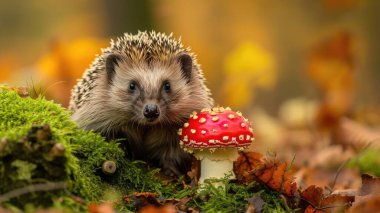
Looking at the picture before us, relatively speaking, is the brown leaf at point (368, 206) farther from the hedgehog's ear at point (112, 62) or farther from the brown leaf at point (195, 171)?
the hedgehog's ear at point (112, 62)

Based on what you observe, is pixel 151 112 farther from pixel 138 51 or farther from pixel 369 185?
pixel 369 185

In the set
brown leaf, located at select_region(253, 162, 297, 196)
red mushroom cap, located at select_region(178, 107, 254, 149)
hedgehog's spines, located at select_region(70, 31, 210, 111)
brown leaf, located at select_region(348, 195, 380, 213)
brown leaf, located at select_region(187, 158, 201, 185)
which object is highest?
hedgehog's spines, located at select_region(70, 31, 210, 111)

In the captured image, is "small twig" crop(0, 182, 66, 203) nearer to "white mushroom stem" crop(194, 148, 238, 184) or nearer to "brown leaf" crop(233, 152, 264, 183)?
"white mushroom stem" crop(194, 148, 238, 184)

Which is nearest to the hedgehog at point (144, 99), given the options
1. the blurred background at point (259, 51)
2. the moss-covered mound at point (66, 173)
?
the moss-covered mound at point (66, 173)

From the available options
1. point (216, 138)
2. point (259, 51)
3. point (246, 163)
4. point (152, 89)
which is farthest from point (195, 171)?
point (259, 51)

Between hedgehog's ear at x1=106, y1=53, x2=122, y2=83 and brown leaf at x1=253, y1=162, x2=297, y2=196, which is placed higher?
hedgehog's ear at x1=106, y1=53, x2=122, y2=83

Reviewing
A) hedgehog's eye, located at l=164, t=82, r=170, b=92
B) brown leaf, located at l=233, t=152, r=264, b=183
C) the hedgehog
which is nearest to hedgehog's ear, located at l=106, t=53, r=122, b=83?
the hedgehog
